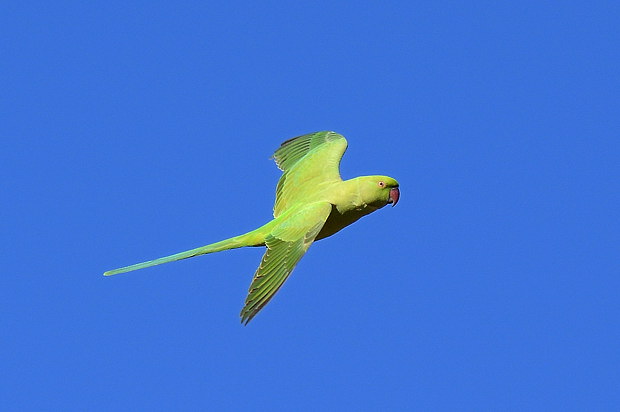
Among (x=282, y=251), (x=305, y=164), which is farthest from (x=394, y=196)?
(x=282, y=251)

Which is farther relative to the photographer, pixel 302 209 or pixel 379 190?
pixel 379 190

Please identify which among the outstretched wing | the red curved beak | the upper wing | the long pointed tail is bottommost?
the outstretched wing

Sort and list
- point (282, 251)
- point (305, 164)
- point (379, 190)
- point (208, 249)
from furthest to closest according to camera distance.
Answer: point (305, 164), point (379, 190), point (208, 249), point (282, 251)

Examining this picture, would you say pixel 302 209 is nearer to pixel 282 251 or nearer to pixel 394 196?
pixel 282 251

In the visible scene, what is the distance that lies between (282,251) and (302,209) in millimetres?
812

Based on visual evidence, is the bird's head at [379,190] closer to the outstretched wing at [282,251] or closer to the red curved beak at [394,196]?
the red curved beak at [394,196]

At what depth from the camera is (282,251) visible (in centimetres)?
1134

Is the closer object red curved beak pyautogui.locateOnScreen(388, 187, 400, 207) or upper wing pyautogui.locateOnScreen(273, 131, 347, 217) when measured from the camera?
red curved beak pyautogui.locateOnScreen(388, 187, 400, 207)

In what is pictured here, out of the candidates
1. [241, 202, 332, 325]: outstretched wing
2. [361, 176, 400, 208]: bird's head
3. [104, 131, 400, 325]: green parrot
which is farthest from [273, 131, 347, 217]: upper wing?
[241, 202, 332, 325]: outstretched wing

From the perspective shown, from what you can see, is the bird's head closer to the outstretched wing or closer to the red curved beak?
the red curved beak

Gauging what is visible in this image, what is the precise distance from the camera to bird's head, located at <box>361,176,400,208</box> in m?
12.3

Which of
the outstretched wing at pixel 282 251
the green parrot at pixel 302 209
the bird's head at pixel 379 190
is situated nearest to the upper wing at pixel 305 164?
the green parrot at pixel 302 209

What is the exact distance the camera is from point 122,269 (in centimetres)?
1230

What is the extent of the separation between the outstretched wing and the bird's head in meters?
0.57
